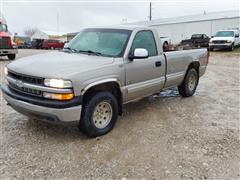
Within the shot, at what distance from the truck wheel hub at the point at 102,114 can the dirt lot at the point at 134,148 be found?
0.22 m

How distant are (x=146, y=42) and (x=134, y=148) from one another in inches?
89.5

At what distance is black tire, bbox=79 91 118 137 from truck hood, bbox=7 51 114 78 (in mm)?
489

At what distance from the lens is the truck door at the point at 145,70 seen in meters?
4.61

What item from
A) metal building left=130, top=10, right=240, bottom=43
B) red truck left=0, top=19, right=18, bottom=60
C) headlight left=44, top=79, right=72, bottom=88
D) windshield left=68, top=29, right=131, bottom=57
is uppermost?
metal building left=130, top=10, right=240, bottom=43

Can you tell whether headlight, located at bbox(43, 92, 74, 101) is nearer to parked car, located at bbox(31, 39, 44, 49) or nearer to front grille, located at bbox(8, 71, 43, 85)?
front grille, located at bbox(8, 71, 43, 85)

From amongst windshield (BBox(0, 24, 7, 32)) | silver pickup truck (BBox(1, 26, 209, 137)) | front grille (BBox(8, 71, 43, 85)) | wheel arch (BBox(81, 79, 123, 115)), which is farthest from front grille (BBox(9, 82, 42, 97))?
windshield (BBox(0, 24, 7, 32))

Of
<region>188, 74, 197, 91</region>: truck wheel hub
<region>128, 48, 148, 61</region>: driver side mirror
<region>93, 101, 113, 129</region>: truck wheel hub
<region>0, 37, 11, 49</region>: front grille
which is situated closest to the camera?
<region>93, 101, 113, 129</region>: truck wheel hub

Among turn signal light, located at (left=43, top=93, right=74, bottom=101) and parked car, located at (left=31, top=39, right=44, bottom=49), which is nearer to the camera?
turn signal light, located at (left=43, top=93, right=74, bottom=101)

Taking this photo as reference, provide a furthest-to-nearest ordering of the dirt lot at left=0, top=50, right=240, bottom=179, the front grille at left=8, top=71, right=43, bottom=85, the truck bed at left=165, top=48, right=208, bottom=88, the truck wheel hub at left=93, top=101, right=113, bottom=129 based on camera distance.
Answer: the truck bed at left=165, top=48, right=208, bottom=88
the truck wheel hub at left=93, top=101, right=113, bottom=129
the front grille at left=8, top=71, right=43, bottom=85
the dirt lot at left=0, top=50, right=240, bottom=179

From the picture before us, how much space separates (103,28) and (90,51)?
0.82 metres

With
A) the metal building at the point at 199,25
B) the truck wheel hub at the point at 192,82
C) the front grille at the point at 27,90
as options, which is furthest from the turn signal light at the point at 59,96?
the metal building at the point at 199,25

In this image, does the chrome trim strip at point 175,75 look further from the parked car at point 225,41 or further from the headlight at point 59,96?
the parked car at point 225,41

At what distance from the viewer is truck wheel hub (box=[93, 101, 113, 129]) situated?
414 centimetres

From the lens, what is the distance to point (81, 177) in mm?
3100
